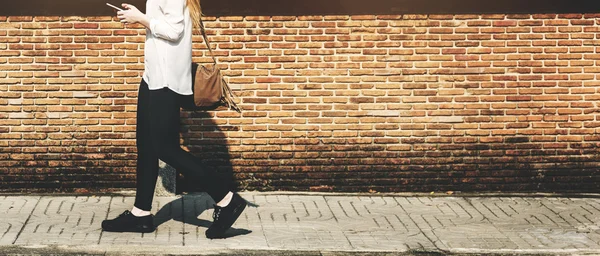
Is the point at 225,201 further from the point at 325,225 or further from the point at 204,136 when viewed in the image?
the point at 204,136

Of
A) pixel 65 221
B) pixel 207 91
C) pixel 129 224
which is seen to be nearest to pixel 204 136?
pixel 65 221

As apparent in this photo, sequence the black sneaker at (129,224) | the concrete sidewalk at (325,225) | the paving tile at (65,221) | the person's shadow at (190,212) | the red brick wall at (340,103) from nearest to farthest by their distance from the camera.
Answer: the concrete sidewalk at (325,225) < the paving tile at (65,221) < the black sneaker at (129,224) < the person's shadow at (190,212) < the red brick wall at (340,103)

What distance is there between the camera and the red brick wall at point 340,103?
850 centimetres

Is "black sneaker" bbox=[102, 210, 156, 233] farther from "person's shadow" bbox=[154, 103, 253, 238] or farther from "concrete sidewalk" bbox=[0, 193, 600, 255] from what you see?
"person's shadow" bbox=[154, 103, 253, 238]

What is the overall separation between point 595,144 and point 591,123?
8.1 inches

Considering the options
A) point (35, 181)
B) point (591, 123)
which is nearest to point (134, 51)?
point (35, 181)

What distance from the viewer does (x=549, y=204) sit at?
8.36m

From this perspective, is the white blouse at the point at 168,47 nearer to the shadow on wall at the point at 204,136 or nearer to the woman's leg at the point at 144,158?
the woman's leg at the point at 144,158

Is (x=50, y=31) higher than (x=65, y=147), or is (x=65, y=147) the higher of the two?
(x=50, y=31)

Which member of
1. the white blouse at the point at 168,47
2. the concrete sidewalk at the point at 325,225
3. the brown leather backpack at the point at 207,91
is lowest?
the concrete sidewalk at the point at 325,225

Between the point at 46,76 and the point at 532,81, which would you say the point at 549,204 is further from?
the point at 46,76

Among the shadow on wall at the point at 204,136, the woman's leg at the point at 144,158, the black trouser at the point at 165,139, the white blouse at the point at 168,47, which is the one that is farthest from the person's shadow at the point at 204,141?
the white blouse at the point at 168,47

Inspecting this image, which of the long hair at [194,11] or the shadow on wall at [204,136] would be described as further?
the shadow on wall at [204,136]

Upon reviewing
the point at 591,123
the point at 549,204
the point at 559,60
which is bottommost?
the point at 549,204
